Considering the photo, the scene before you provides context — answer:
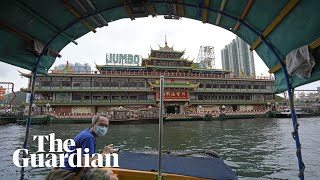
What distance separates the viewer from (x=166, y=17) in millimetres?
4148

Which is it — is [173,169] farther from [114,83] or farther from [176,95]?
[114,83]

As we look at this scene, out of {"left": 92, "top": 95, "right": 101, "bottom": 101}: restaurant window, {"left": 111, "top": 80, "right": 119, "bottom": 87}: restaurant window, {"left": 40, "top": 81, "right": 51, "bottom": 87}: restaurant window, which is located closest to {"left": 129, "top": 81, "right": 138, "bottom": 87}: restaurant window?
{"left": 111, "top": 80, "right": 119, "bottom": 87}: restaurant window

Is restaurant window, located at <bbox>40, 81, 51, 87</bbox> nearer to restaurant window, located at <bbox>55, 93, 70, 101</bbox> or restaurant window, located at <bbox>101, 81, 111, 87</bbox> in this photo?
restaurant window, located at <bbox>55, 93, 70, 101</bbox>

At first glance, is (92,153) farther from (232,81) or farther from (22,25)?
(232,81)

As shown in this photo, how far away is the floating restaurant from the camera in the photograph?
35500mm

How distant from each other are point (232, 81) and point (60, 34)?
140ft

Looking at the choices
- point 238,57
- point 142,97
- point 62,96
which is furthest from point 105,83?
point 238,57

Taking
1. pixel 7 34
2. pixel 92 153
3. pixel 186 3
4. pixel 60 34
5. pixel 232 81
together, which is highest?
pixel 232 81

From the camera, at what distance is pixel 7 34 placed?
11.0 feet

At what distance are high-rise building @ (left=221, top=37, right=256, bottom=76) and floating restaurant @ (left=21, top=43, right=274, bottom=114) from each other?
181 feet

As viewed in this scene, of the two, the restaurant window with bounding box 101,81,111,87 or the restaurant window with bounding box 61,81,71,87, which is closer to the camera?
the restaurant window with bounding box 61,81,71,87

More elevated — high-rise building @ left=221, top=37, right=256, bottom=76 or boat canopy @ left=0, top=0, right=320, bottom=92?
high-rise building @ left=221, top=37, right=256, bottom=76

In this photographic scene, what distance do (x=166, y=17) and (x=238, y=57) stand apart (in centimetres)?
10985

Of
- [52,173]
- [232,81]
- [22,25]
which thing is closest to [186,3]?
[22,25]
